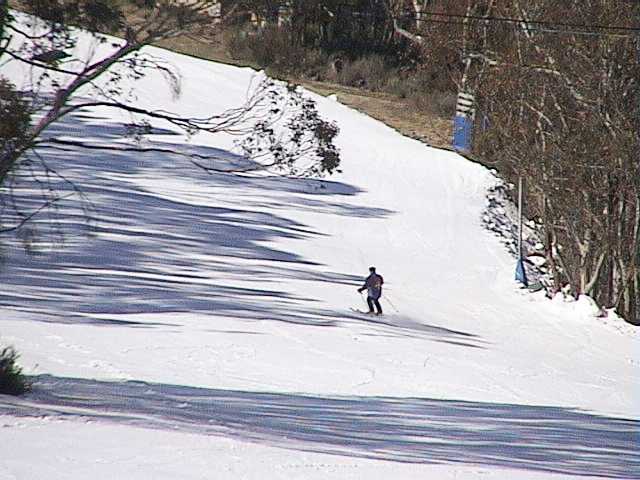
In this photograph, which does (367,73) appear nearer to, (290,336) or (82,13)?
(290,336)

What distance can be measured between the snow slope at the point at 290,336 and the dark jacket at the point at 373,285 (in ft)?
2.36

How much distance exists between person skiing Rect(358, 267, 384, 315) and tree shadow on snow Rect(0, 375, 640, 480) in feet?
25.6

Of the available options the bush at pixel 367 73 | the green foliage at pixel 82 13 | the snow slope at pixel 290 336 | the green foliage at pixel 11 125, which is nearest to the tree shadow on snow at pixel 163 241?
the snow slope at pixel 290 336

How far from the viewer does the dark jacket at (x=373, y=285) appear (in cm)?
2731

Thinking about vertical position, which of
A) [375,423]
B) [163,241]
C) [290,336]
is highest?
[375,423]

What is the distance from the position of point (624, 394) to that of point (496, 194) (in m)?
21.9

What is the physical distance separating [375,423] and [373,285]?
11301mm

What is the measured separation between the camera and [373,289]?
27688 millimetres

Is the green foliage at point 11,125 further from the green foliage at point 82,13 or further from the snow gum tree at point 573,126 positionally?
the snow gum tree at point 573,126

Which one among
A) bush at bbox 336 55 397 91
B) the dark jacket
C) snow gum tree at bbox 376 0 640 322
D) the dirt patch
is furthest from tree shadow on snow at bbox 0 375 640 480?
bush at bbox 336 55 397 91

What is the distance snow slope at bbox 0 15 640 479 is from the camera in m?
13.0

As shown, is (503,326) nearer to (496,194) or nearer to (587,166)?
(587,166)

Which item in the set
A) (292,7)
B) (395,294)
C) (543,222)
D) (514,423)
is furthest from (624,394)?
(543,222)

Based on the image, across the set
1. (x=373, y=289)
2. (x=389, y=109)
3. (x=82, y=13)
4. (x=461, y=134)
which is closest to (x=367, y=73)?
(x=389, y=109)
